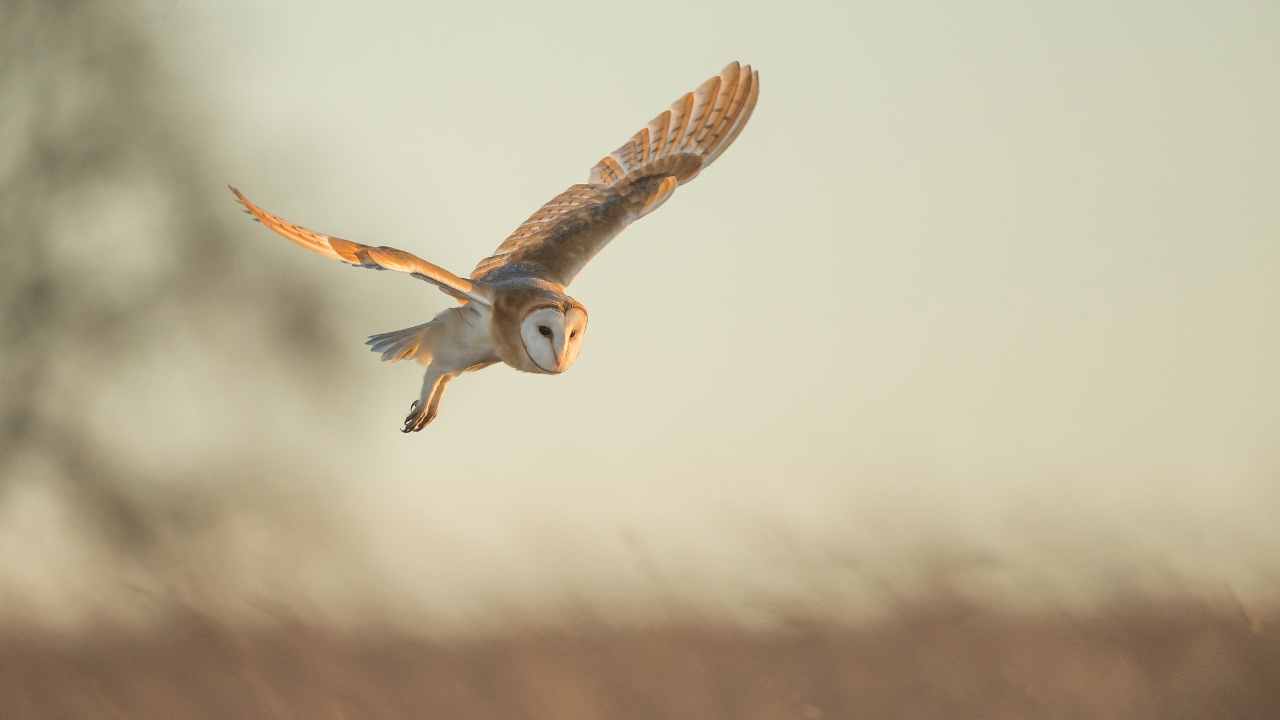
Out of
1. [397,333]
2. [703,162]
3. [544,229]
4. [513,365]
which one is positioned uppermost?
[703,162]

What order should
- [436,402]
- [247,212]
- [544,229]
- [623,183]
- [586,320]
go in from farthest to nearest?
1. [623,183]
2. [544,229]
3. [436,402]
4. [586,320]
5. [247,212]

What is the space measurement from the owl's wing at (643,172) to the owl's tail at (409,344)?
0.67m

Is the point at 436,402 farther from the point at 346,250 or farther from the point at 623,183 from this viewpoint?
the point at 623,183

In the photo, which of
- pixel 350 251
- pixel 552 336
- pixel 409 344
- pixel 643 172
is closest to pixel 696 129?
pixel 643 172

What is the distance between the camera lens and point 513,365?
8398mm

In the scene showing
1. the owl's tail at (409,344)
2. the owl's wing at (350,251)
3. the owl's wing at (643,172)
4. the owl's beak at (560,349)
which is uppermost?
the owl's wing at (643,172)

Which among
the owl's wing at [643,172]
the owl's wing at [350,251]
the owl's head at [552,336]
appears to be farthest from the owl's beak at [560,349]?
the owl's wing at [643,172]

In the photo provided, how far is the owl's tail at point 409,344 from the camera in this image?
902cm

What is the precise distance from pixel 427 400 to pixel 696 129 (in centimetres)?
304

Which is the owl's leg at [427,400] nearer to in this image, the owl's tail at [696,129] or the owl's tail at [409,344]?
the owl's tail at [409,344]

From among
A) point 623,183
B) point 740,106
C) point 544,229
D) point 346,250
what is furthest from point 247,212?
point 740,106

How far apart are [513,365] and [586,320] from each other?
48cm

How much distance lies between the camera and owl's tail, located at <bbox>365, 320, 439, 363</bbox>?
9016 mm

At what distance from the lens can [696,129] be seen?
423 inches
